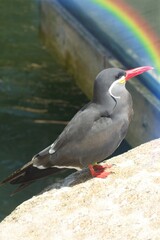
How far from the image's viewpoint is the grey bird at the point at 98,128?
630 cm

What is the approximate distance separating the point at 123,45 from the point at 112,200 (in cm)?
499

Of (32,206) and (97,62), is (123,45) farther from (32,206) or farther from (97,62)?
(32,206)

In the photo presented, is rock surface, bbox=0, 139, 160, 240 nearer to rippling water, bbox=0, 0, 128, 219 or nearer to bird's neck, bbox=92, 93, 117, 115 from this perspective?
bird's neck, bbox=92, 93, 117, 115

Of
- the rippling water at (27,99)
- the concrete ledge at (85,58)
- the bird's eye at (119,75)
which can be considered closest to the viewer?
the bird's eye at (119,75)

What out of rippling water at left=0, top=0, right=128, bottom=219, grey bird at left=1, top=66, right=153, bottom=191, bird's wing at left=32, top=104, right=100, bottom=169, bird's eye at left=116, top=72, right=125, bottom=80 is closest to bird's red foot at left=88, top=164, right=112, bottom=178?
grey bird at left=1, top=66, right=153, bottom=191

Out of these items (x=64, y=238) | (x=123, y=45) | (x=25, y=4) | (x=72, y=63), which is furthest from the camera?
(x=25, y=4)

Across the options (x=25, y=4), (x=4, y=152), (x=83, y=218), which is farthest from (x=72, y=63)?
(x=83, y=218)

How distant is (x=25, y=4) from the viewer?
16266mm

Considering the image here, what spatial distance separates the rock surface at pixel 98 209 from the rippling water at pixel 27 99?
3.12 meters

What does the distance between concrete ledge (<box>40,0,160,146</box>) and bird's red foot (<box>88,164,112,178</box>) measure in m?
2.67

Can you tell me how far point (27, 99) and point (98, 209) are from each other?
21.5ft

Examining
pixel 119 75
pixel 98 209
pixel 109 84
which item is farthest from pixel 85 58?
pixel 98 209

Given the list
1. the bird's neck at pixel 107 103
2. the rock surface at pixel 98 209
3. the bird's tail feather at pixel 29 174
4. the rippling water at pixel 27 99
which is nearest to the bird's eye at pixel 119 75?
the bird's neck at pixel 107 103

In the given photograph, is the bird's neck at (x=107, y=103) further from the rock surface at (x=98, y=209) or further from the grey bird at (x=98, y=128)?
the rock surface at (x=98, y=209)
